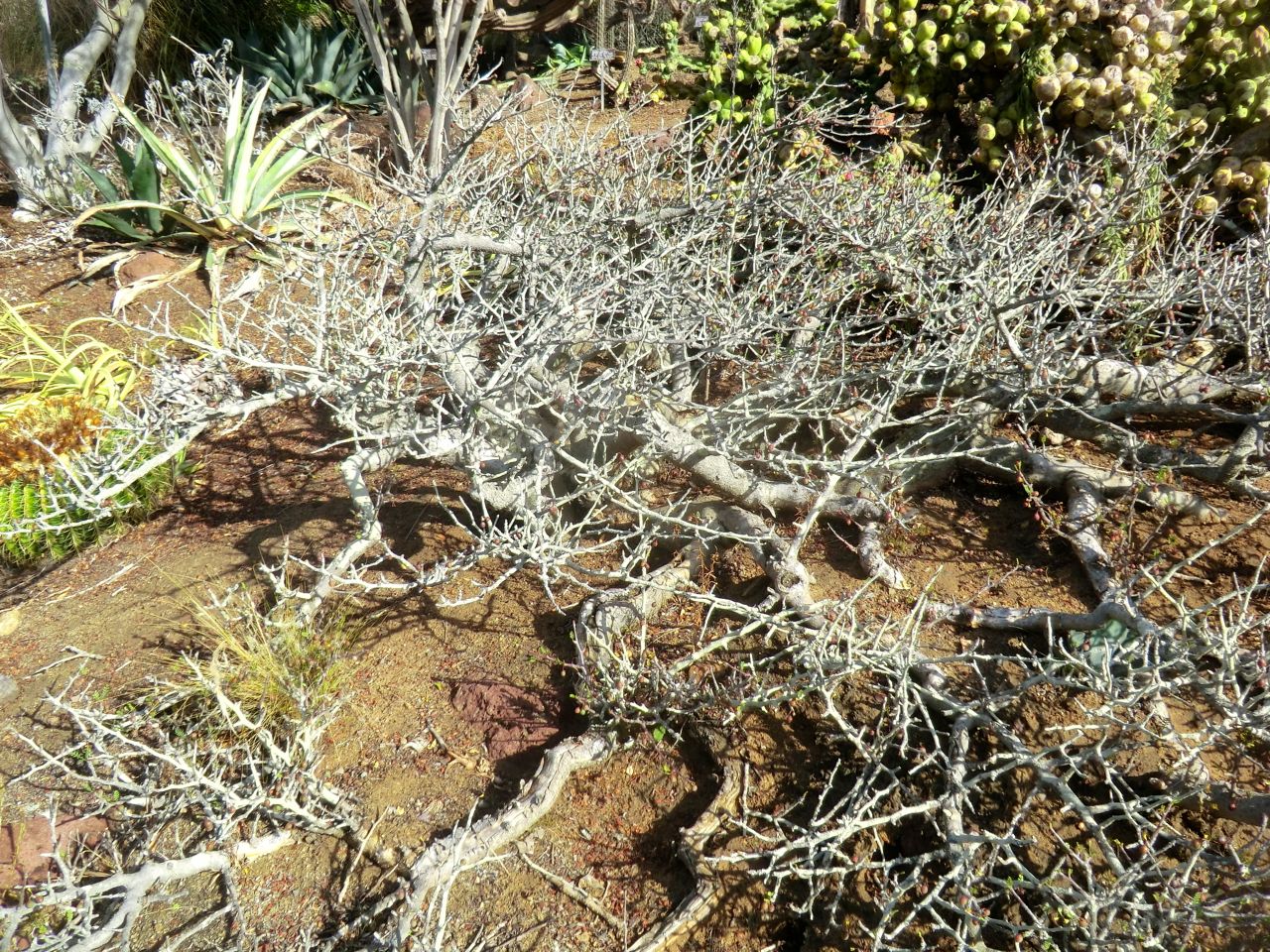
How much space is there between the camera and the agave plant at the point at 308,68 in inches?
309

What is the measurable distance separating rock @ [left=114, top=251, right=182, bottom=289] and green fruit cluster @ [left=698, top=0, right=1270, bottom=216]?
3425 millimetres

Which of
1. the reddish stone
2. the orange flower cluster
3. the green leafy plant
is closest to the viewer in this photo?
the reddish stone

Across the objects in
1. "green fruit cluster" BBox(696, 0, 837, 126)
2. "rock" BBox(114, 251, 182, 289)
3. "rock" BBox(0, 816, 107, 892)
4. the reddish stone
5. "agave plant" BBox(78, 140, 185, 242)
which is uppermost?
"green fruit cluster" BBox(696, 0, 837, 126)

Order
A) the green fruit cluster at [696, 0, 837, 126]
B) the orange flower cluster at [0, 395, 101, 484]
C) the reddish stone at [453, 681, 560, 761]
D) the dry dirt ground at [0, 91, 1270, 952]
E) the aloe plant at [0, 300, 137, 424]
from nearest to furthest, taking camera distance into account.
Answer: the dry dirt ground at [0, 91, 1270, 952] < the reddish stone at [453, 681, 560, 761] < the orange flower cluster at [0, 395, 101, 484] < the aloe plant at [0, 300, 137, 424] < the green fruit cluster at [696, 0, 837, 126]

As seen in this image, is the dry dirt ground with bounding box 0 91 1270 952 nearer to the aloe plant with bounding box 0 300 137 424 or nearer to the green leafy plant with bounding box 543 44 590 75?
the aloe plant with bounding box 0 300 137 424

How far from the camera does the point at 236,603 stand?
9.88 feet

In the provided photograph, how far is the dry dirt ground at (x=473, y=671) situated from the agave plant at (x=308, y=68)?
5431 millimetres

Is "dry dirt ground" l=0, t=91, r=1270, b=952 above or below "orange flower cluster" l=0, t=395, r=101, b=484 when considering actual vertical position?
below

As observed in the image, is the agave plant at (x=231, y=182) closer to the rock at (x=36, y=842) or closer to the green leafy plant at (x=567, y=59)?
the rock at (x=36, y=842)

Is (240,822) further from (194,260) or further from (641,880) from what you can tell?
(194,260)

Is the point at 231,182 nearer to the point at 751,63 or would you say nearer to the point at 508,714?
the point at 751,63

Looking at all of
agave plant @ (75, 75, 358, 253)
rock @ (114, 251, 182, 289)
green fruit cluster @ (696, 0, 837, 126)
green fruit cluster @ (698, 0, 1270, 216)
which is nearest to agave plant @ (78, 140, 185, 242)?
agave plant @ (75, 75, 358, 253)

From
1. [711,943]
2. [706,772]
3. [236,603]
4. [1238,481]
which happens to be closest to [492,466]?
[236,603]

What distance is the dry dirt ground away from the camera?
232 cm
